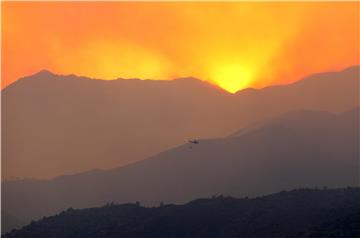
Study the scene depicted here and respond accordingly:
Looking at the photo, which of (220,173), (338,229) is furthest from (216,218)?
(220,173)

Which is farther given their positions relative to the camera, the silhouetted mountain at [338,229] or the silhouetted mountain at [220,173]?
the silhouetted mountain at [220,173]

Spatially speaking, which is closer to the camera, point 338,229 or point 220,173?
point 338,229

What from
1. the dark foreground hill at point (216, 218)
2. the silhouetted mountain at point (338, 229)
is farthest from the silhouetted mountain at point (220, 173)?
the silhouetted mountain at point (338, 229)

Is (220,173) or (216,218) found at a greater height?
(220,173)

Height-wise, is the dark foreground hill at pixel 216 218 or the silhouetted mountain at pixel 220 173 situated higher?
the silhouetted mountain at pixel 220 173

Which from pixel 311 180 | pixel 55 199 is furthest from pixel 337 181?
pixel 55 199

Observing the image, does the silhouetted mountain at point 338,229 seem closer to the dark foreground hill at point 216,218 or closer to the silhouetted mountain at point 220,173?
the dark foreground hill at point 216,218

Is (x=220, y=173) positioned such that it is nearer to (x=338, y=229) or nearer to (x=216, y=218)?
(x=216, y=218)
